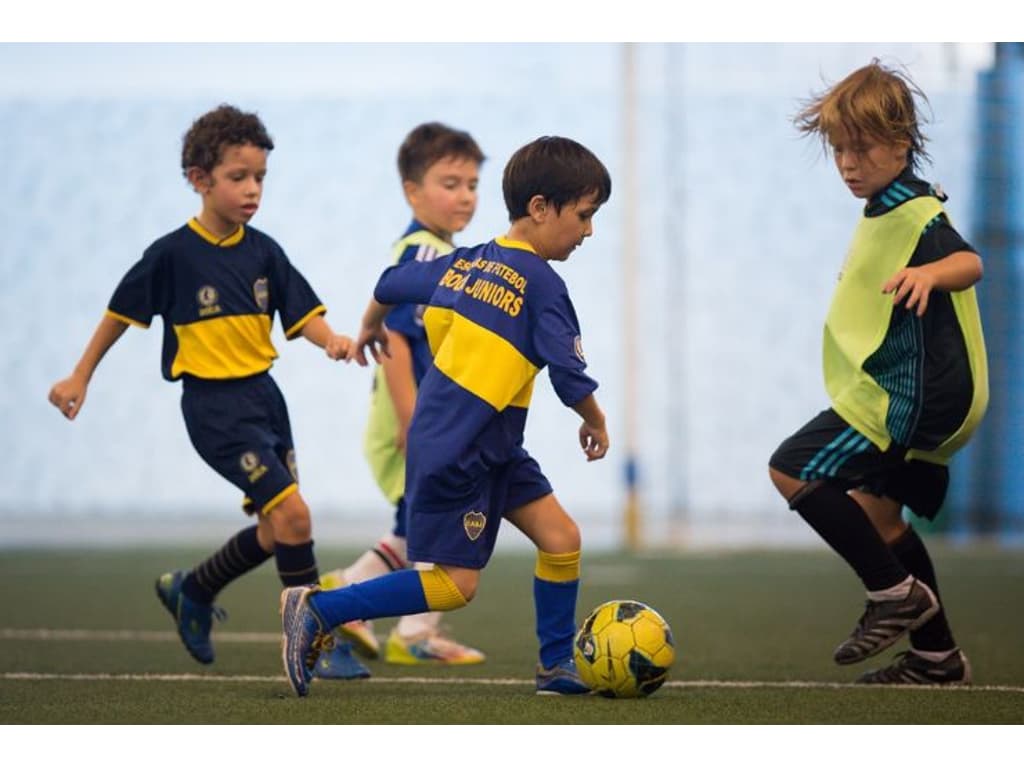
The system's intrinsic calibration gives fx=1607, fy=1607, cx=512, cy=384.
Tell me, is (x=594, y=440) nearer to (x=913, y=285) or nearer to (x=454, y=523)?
(x=454, y=523)

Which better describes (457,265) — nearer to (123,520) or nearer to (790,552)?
(790,552)

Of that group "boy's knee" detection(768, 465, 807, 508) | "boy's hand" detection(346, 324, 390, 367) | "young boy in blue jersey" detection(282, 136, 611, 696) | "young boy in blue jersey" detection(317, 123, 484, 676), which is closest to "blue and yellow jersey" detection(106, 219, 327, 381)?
"boy's hand" detection(346, 324, 390, 367)

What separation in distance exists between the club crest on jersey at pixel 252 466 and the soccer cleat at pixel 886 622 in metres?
1.56

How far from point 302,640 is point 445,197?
1784 mm

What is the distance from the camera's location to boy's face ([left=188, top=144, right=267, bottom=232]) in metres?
4.36

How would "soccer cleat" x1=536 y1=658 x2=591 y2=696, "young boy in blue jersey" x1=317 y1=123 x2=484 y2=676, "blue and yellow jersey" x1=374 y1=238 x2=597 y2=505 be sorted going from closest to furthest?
"blue and yellow jersey" x1=374 y1=238 x2=597 y2=505 → "soccer cleat" x1=536 y1=658 x2=591 y2=696 → "young boy in blue jersey" x1=317 y1=123 x2=484 y2=676

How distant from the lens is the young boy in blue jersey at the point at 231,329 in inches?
169

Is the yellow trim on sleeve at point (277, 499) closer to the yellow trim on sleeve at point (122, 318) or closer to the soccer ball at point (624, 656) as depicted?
the yellow trim on sleeve at point (122, 318)

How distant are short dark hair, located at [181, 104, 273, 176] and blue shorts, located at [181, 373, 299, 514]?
603 millimetres

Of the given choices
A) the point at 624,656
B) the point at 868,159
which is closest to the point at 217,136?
the point at 868,159

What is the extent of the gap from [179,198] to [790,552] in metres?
4.13

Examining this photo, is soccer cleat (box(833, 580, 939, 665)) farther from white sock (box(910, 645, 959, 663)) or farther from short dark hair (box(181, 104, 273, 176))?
short dark hair (box(181, 104, 273, 176))

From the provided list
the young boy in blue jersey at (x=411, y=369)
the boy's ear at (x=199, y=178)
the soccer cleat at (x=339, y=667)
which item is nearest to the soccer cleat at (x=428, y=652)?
the young boy in blue jersey at (x=411, y=369)

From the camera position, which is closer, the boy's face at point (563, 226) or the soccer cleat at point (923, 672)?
the boy's face at point (563, 226)
